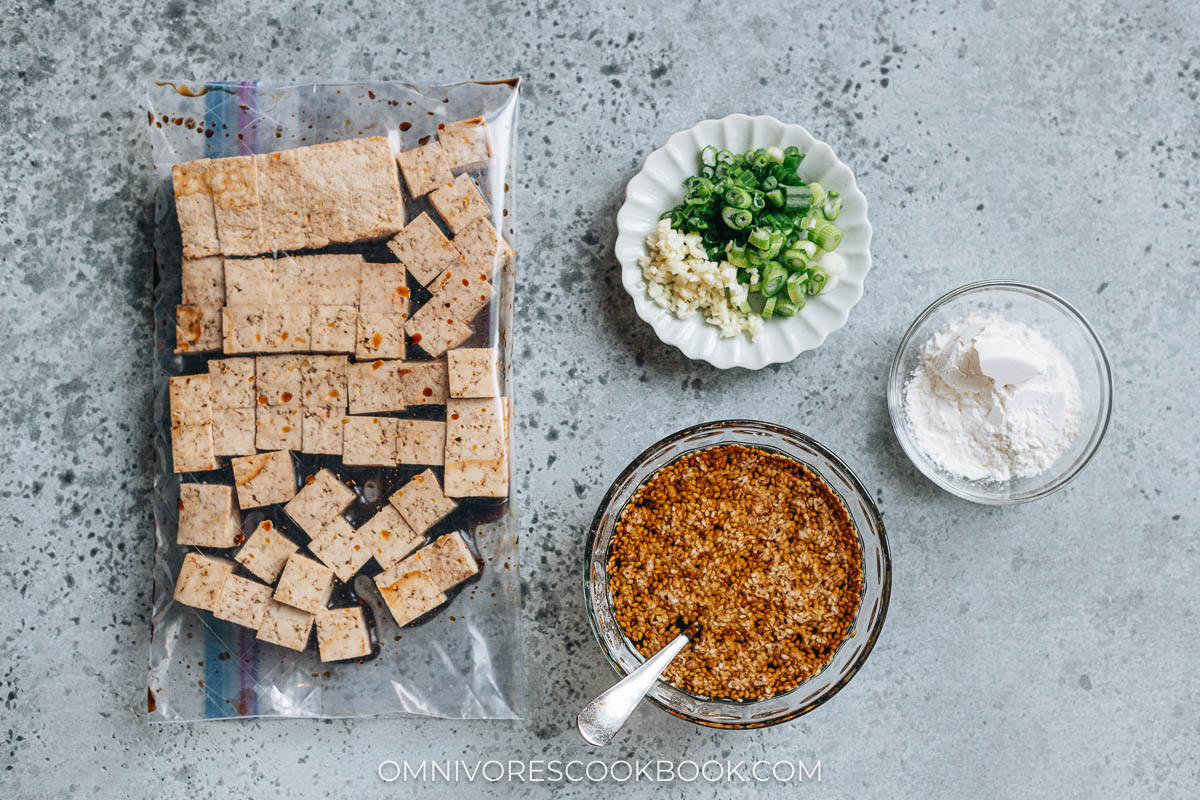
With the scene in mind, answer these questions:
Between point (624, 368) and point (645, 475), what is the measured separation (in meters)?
0.26

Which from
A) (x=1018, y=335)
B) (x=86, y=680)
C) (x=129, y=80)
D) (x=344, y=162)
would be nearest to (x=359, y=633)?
(x=86, y=680)

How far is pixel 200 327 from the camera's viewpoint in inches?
61.7

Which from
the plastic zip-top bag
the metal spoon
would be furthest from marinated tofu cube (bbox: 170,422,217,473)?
the metal spoon

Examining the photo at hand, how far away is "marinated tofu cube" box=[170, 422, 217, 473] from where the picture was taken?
1.57m

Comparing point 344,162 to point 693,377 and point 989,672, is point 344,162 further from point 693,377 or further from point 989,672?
point 989,672

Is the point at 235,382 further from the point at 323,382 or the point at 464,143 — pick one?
the point at 464,143

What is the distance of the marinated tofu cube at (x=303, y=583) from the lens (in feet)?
5.16

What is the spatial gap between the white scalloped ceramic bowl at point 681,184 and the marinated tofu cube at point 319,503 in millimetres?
684

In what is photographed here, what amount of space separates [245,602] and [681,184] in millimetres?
1198

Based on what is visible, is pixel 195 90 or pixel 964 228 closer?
pixel 195 90

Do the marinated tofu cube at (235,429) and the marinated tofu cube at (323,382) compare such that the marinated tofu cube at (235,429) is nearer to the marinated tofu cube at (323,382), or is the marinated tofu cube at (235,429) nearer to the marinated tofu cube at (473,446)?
the marinated tofu cube at (323,382)

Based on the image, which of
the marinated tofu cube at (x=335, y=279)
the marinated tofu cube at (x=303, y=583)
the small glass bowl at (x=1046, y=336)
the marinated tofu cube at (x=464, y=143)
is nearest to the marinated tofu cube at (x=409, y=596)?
the marinated tofu cube at (x=303, y=583)

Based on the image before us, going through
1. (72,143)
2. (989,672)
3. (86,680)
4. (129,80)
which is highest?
(129,80)

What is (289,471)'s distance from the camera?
5.14ft
